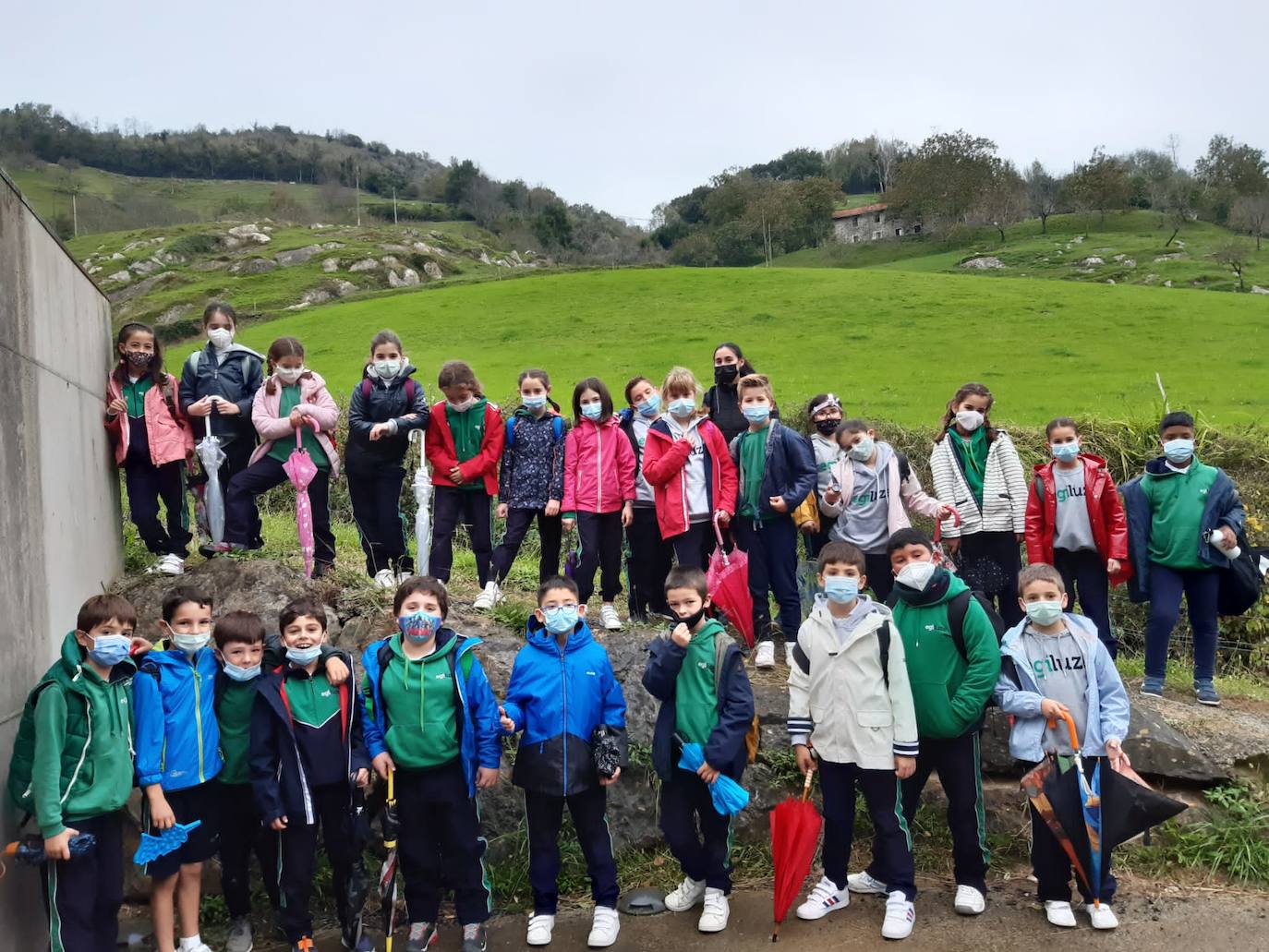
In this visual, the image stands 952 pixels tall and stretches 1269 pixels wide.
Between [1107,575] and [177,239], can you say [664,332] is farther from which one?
[177,239]

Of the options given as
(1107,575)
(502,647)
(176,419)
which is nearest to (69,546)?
(176,419)

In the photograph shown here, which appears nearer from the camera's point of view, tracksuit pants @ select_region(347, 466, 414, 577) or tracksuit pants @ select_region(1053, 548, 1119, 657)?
tracksuit pants @ select_region(1053, 548, 1119, 657)

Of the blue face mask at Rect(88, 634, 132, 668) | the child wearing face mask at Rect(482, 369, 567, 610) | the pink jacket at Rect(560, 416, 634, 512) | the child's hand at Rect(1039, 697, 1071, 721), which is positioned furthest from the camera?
the child wearing face mask at Rect(482, 369, 567, 610)

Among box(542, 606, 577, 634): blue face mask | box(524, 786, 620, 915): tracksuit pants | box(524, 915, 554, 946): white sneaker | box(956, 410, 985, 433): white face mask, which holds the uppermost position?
box(956, 410, 985, 433): white face mask

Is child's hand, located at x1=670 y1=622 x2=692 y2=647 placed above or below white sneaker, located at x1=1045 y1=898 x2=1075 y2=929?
above

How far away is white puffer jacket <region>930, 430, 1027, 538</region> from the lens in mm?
6273

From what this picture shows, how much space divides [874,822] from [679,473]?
250 centimetres

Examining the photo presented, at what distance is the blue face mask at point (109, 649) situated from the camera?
4098mm

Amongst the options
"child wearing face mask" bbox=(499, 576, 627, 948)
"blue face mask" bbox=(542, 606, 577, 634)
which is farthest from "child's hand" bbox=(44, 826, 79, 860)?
"blue face mask" bbox=(542, 606, 577, 634)

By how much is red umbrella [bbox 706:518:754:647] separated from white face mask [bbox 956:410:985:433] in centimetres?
184

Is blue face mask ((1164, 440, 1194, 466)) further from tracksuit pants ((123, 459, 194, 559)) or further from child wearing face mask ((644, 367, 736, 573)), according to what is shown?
tracksuit pants ((123, 459, 194, 559))

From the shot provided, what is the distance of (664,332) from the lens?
26453mm

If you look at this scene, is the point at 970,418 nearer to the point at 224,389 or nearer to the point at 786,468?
the point at 786,468

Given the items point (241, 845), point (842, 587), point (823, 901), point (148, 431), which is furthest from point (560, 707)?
point (148, 431)
